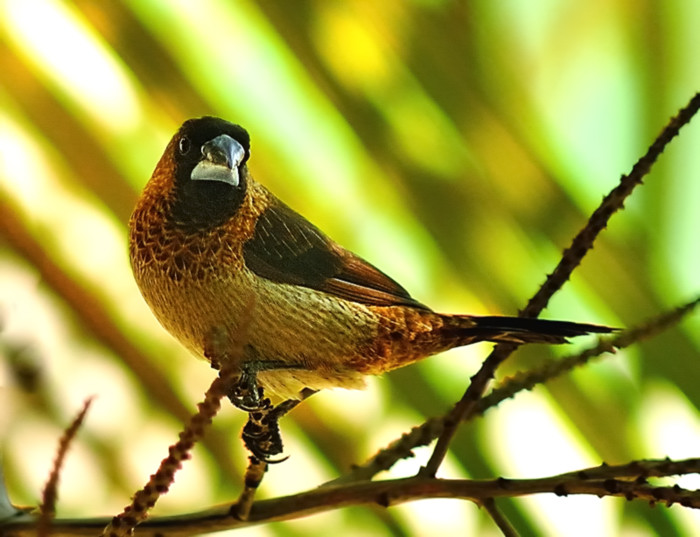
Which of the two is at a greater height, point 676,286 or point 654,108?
point 654,108

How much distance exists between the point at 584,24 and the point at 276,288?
0.76 m

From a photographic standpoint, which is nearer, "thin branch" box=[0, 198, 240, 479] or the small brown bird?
the small brown bird

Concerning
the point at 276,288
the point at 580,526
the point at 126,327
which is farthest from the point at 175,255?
the point at 580,526

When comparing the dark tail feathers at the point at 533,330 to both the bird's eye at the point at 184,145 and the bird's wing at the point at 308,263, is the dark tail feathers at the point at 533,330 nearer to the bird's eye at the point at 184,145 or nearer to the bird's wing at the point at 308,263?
the bird's wing at the point at 308,263

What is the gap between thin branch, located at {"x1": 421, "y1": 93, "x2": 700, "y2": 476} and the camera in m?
0.57

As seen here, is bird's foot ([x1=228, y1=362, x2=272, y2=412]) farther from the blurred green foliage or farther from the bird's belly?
the blurred green foliage

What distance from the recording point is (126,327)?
54.1 inches

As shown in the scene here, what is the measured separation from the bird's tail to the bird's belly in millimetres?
77

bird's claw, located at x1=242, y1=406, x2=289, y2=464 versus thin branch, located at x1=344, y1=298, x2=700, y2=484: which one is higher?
thin branch, located at x1=344, y1=298, x2=700, y2=484

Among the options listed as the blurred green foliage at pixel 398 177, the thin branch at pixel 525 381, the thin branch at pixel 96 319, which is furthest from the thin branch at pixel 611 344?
the thin branch at pixel 96 319

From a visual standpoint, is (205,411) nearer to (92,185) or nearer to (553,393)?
(92,185)

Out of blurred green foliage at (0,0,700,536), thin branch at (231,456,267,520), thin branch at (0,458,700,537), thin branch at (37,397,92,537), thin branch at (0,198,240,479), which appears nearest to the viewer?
thin branch at (37,397,92,537)

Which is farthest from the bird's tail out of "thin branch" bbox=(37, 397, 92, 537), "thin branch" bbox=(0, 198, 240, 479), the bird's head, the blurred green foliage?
"thin branch" bbox=(0, 198, 240, 479)

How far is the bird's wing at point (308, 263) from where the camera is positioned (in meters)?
0.71
